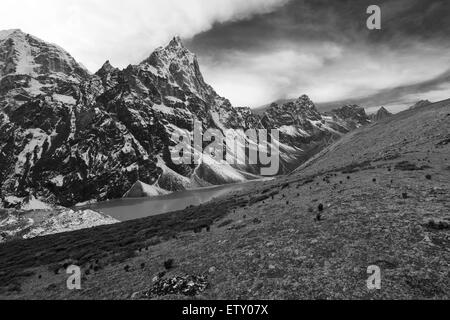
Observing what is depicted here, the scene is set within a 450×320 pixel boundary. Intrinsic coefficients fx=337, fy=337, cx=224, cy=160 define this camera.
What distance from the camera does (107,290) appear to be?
71.2 ft

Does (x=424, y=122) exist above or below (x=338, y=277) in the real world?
above

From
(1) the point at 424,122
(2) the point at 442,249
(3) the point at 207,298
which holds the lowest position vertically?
(3) the point at 207,298

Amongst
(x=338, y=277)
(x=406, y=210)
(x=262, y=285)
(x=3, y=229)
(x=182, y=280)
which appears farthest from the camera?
(x=3, y=229)

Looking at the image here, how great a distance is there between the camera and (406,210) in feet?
68.5

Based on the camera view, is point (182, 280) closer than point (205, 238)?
Yes

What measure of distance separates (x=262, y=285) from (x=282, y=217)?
11228 millimetres

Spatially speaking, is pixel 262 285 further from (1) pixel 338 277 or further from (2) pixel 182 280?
(2) pixel 182 280

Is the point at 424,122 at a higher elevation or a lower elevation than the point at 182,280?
higher
